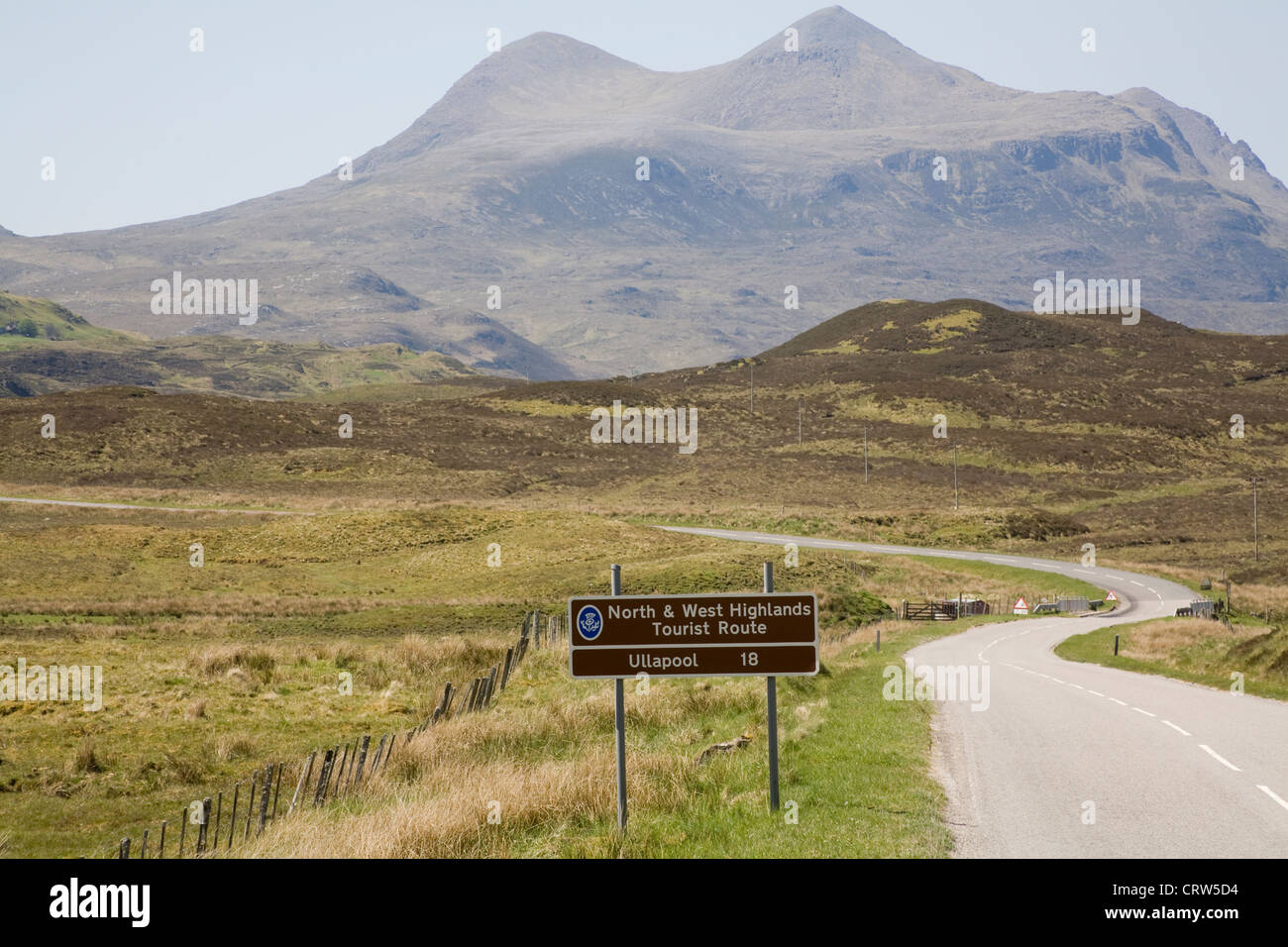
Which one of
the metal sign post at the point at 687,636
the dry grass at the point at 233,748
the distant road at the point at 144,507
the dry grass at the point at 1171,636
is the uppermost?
the metal sign post at the point at 687,636

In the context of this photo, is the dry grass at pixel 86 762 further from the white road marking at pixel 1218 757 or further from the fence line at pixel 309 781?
the white road marking at pixel 1218 757

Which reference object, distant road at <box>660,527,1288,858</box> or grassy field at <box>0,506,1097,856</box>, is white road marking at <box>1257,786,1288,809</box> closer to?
distant road at <box>660,527,1288,858</box>

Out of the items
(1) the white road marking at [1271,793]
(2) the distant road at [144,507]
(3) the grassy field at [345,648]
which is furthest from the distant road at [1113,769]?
(2) the distant road at [144,507]

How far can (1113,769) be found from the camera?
16.7 metres

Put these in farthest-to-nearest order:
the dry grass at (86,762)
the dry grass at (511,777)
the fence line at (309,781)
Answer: the dry grass at (86,762) → the fence line at (309,781) → the dry grass at (511,777)

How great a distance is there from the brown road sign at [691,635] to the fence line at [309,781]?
4.52 metres

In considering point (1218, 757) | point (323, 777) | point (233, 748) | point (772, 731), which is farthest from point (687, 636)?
point (233, 748)

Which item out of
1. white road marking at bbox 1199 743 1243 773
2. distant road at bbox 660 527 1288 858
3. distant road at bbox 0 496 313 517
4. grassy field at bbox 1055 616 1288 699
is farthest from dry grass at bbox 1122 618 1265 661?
distant road at bbox 0 496 313 517

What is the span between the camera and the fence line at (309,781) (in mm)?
14539

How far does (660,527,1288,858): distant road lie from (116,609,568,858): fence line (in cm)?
814

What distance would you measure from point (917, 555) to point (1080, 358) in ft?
391

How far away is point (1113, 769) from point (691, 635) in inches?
302

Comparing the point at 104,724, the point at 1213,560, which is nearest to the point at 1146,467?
→ the point at 1213,560
